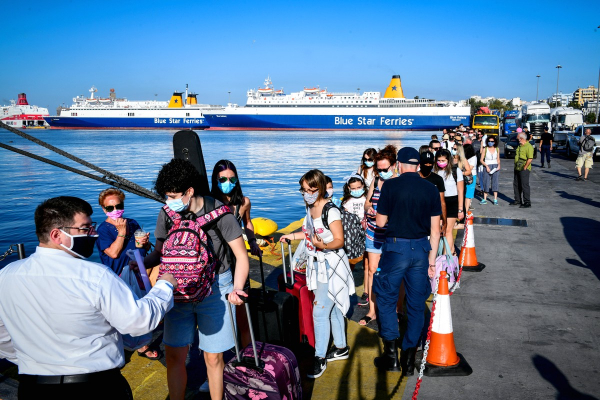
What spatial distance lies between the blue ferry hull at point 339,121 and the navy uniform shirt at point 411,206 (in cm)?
9153

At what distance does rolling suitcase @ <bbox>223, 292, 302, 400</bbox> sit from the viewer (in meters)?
2.91

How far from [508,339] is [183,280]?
309 cm

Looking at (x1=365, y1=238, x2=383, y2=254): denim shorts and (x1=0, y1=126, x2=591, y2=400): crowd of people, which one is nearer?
(x1=0, y1=126, x2=591, y2=400): crowd of people

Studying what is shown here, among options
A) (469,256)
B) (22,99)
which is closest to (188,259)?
(469,256)

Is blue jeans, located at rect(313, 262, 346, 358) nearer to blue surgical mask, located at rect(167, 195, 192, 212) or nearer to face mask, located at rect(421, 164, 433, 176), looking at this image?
blue surgical mask, located at rect(167, 195, 192, 212)

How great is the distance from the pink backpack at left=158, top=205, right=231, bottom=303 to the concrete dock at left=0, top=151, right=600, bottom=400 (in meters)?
1.18

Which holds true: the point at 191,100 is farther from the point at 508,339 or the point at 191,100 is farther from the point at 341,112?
the point at 508,339

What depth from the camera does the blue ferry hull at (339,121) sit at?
91062 mm

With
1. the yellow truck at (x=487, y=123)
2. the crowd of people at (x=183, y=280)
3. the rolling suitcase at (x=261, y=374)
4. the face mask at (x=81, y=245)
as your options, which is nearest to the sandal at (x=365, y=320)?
the crowd of people at (x=183, y=280)

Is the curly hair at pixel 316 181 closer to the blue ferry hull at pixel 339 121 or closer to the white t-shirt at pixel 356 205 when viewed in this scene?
the white t-shirt at pixel 356 205

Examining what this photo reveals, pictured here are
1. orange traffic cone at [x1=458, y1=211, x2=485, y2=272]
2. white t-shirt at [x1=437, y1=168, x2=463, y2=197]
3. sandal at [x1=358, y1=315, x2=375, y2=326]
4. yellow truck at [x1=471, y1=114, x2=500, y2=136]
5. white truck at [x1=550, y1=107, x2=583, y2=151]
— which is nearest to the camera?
sandal at [x1=358, y1=315, x2=375, y2=326]

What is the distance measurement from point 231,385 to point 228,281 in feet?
2.21

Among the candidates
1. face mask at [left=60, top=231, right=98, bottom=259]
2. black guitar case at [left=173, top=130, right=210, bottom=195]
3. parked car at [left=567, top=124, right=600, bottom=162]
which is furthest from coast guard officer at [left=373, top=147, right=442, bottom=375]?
parked car at [left=567, top=124, right=600, bottom=162]

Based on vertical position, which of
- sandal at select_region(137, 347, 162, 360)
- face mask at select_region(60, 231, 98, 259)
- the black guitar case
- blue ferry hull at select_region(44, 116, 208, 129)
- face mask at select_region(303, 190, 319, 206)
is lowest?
sandal at select_region(137, 347, 162, 360)
